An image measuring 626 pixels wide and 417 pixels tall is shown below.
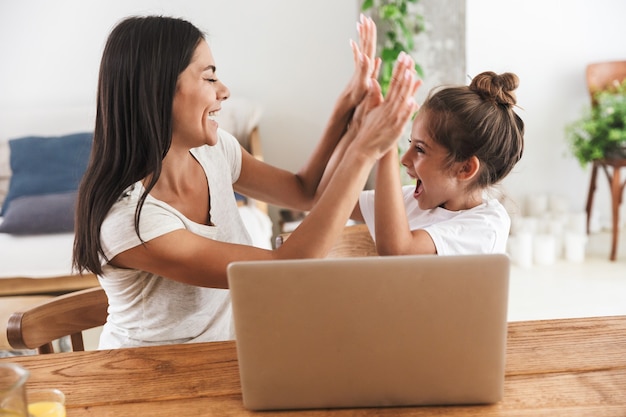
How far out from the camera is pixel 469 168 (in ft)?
4.50

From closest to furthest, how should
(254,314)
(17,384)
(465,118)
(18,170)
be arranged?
(17,384)
(254,314)
(465,118)
(18,170)

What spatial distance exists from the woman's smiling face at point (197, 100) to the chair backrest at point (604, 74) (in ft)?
10.6

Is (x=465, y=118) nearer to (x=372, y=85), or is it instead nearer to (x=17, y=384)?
(x=372, y=85)

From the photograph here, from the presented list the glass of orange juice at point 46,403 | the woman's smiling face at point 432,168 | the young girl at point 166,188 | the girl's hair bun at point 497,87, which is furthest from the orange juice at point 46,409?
the girl's hair bun at point 497,87

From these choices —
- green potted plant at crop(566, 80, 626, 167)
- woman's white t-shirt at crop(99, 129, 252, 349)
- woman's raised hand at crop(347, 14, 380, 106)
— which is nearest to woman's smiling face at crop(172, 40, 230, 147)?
woman's white t-shirt at crop(99, 129, 252, 349)

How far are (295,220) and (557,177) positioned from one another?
1.74m

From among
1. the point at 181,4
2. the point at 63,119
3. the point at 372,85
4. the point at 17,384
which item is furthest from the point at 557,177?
the point at 17,384

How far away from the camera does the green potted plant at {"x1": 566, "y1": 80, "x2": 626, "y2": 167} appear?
3.63 m

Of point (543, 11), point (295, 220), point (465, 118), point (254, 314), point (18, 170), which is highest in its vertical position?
point (543, 11)

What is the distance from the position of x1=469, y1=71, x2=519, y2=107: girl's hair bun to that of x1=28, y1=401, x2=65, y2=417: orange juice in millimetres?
943

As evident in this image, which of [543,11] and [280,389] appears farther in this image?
[543,11]

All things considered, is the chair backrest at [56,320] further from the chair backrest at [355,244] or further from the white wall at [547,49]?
the white wall at [547,49]

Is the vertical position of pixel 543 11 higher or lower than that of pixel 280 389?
higher

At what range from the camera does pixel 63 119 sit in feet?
12.4
